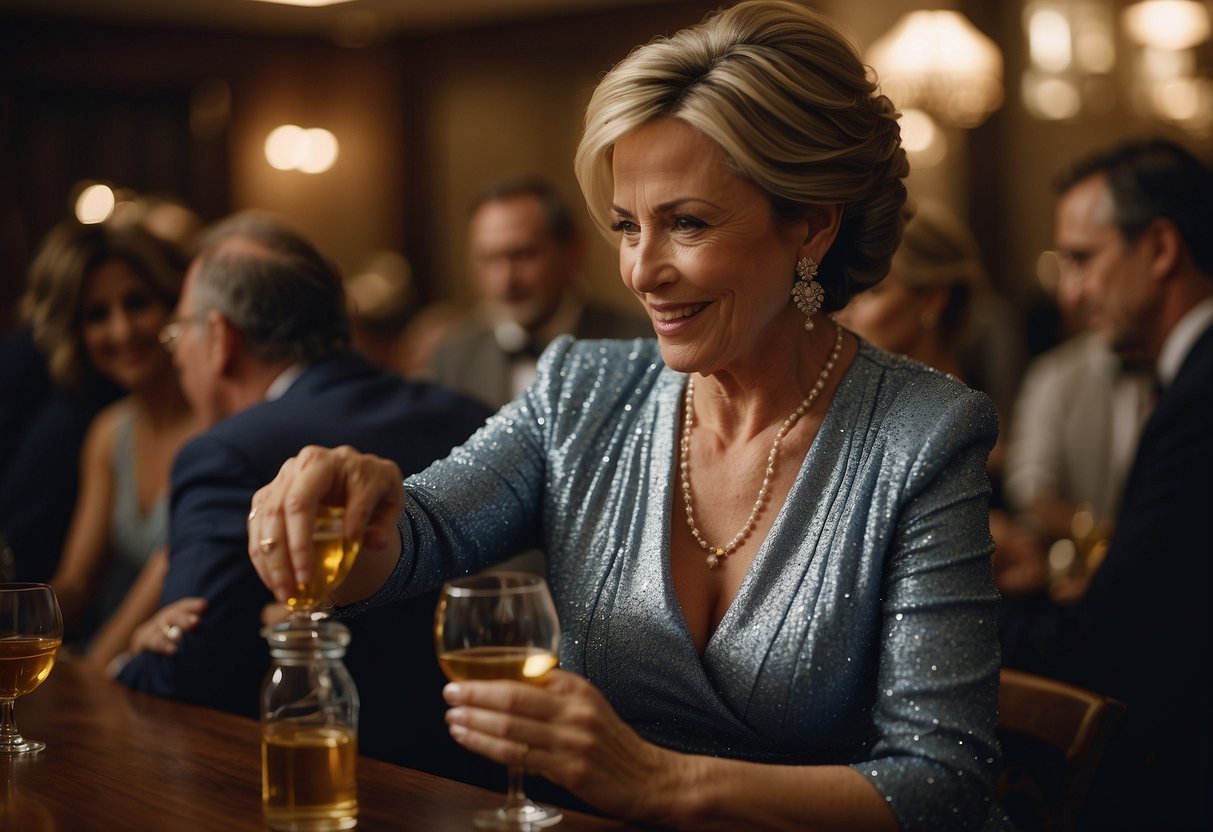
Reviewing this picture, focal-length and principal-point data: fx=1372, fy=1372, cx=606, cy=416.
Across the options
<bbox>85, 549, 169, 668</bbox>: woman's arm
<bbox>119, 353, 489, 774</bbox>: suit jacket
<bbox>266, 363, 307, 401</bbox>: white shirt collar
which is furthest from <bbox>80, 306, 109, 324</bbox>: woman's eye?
<bbox>119, 353, 489, 774</bbox>: suit jacket

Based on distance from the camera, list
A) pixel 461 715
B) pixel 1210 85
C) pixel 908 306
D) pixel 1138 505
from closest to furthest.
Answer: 1. pixel 461 715
2. pixel 1138 505
3. pixel 908 306
4. pixel 1210 85

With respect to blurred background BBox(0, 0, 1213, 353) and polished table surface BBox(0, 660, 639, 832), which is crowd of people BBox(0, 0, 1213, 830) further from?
blurred background BBox(0, 0, 1213, 353)

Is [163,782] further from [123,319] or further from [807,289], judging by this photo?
[123,319]

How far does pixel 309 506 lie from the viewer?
146cm

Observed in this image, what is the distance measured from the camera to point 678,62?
1.83m

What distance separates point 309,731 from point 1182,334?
2.59m

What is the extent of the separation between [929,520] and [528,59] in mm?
8978

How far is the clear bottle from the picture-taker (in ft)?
4.42

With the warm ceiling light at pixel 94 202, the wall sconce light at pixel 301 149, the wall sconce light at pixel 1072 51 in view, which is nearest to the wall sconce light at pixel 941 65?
the wall sconce light at pixel 1072 51

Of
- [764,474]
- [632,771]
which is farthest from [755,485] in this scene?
[632,771]

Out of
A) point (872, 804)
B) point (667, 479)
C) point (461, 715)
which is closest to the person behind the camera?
point (461, 715)

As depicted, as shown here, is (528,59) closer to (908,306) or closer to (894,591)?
(908,306)

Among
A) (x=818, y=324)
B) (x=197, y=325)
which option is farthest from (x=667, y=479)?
(x=197, y=325)

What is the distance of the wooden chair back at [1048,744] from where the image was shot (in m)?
1.87
